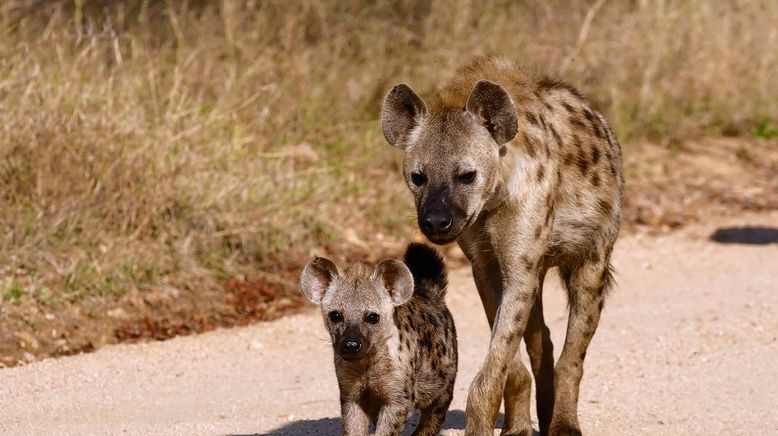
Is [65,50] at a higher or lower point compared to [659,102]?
higher

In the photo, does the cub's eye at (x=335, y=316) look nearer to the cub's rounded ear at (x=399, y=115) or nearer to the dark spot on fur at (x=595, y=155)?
the cub's rounded ear at (x=399, y=115)

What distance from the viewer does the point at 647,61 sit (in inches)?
485

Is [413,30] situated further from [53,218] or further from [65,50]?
[53,218]

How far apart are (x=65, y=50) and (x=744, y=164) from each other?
6.20 metres

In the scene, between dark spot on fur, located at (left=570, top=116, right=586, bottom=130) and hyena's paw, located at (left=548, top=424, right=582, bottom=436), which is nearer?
hyena's paw, located at (left=548, top=424, right=582, bottom=436)

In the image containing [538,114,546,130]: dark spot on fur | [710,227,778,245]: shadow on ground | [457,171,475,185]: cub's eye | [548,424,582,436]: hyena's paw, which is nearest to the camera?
[457,171,475,185]: cub's eye

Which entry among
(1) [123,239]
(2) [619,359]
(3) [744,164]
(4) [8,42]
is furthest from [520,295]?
(3) [744,164]

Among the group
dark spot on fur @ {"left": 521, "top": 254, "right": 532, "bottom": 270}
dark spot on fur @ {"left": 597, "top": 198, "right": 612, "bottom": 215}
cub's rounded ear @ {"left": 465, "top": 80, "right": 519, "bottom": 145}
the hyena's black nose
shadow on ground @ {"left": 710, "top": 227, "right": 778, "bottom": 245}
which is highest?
cub's rounded ear @ {"left": 465, "top": 80, "right": 519, "bottom": 145}

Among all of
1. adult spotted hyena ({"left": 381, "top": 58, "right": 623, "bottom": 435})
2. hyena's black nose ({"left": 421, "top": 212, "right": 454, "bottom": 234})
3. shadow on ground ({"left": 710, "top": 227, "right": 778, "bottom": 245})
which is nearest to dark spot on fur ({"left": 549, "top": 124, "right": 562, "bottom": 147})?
adult spotted hyena ({"left": 381, "top": 58, "right": 623, "bottom": 435})

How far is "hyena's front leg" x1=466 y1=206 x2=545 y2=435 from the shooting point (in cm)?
480

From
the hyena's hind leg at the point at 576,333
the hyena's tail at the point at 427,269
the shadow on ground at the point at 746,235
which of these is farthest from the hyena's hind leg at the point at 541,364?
the shadow on ground at the point at 746,235

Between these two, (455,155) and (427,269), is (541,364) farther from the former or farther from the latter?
(455,155)

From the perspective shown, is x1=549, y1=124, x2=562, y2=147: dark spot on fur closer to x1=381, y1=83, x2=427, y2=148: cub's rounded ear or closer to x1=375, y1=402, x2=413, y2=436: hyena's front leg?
x1=381, y1=83, x2=427, y2=148: cub's rounded ear

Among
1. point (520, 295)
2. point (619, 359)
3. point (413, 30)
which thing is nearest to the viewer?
point (520, 295)
